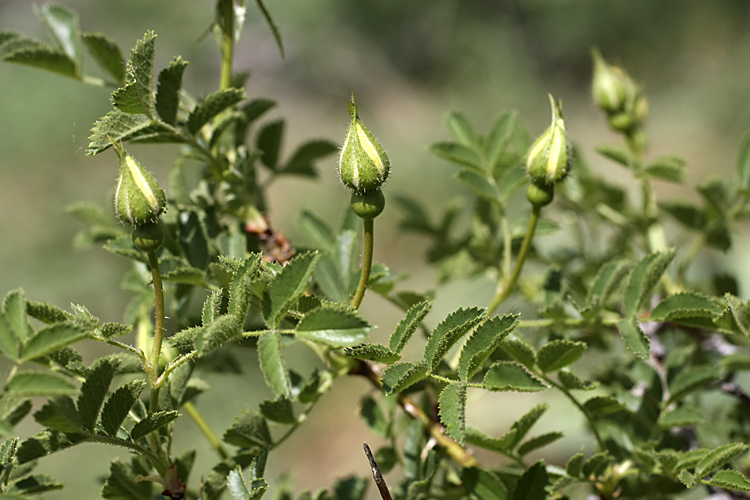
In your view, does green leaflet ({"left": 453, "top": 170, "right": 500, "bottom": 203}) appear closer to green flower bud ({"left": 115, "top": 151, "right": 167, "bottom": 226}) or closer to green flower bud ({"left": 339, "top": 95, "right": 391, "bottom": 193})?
green flower bud ({"left": 339, "top": 95, "right": 391, "bottom": 193})

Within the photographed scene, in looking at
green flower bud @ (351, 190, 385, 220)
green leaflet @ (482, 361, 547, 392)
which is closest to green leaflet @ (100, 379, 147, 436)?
green flower bud @ (351, 190, 385, 220)

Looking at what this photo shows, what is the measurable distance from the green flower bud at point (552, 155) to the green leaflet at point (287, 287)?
48cm

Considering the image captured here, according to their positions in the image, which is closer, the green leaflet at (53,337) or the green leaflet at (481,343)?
the green leaflet at (53,337)

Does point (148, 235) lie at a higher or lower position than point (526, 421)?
higher

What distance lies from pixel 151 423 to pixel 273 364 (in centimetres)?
21

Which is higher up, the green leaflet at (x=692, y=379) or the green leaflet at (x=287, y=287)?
the green leaflet at (x=287, y=287)

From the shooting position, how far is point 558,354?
1162mm

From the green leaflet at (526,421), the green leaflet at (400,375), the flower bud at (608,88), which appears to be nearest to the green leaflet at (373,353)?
the green leaflet at (400,375)

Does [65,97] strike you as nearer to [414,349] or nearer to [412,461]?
[414,349]

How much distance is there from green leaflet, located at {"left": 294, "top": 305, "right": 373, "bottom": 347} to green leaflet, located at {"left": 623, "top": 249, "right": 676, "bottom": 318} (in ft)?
2.16

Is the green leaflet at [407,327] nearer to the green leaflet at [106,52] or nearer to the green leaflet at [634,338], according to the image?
the green leaflet at [634,338]

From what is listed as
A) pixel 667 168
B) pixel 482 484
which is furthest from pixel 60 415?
pixel 667 168

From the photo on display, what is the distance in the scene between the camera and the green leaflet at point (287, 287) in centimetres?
100

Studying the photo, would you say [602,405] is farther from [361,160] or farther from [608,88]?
[608,88]
